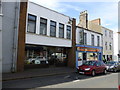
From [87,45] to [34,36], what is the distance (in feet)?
35.0

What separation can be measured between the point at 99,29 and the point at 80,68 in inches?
651

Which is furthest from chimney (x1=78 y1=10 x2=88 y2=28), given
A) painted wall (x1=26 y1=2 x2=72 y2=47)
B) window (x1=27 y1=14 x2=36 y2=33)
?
window (x1=27 y1=14 x2=36 y2=33)

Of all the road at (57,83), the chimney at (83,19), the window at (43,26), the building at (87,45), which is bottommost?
the road at (57,83)

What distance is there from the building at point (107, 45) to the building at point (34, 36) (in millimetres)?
11710

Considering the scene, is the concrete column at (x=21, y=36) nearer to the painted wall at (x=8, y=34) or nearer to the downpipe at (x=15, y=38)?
the downpipe at (x=15, y=38)

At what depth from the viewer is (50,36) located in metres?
16.1

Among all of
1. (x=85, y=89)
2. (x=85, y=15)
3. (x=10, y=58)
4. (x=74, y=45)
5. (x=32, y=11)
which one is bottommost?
(x=85, y=89)

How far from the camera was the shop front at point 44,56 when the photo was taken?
1514 centimetres

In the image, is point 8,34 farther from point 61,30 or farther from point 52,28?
point 61,30

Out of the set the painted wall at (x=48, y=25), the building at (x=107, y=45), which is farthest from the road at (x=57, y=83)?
the building at (x=107, y=45)

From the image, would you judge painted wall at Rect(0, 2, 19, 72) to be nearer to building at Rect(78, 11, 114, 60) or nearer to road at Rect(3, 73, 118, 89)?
road at Rect(3, 73, 118, 89)

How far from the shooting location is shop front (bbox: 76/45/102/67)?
20.0 meters

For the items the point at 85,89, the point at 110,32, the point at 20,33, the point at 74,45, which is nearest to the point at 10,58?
the point at 20,33

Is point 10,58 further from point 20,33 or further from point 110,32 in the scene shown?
point 110,32
